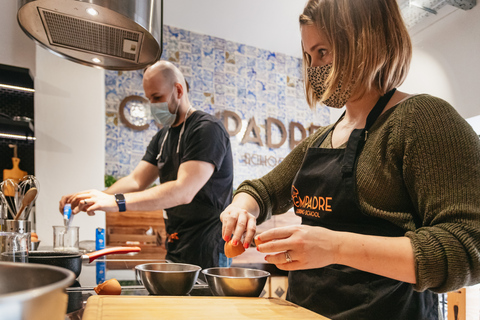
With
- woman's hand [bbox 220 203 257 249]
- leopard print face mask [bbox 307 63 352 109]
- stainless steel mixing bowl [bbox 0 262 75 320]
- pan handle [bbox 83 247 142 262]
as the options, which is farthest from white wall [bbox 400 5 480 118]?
stainless steel mixing bowl [bbox 0 262 75 320]

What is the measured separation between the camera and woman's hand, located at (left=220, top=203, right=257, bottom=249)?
0.98 m

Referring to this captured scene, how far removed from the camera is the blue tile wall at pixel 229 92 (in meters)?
4.49

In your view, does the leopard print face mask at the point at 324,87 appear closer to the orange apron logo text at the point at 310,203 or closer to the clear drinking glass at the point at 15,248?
the orange apron logo text at the point at 310,203

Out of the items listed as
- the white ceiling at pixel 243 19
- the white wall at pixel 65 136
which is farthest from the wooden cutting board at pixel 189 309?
the white ceiling at pixel 243 19

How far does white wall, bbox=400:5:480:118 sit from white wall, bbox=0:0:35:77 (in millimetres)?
3142

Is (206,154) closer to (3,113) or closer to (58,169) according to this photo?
(58,169)

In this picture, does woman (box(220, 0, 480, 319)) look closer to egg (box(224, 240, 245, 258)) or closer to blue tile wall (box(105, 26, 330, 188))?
egg (box(224, 240, 245, 258))

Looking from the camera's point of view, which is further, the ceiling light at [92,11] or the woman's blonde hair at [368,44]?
the ceiling light at [92,11]

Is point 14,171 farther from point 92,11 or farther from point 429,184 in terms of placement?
point 429,184

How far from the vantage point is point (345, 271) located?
0.98m

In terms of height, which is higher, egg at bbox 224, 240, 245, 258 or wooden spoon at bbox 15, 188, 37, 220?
wooden spoon at bbox 15, 188, 37, 220

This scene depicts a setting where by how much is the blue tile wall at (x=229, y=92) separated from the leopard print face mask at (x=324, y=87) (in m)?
3.58

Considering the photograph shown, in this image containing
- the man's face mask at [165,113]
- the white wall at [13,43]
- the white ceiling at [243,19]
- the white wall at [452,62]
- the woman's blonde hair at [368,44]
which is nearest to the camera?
the woman's blonde hair at [368,44]

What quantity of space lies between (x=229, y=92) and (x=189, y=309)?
455cm
